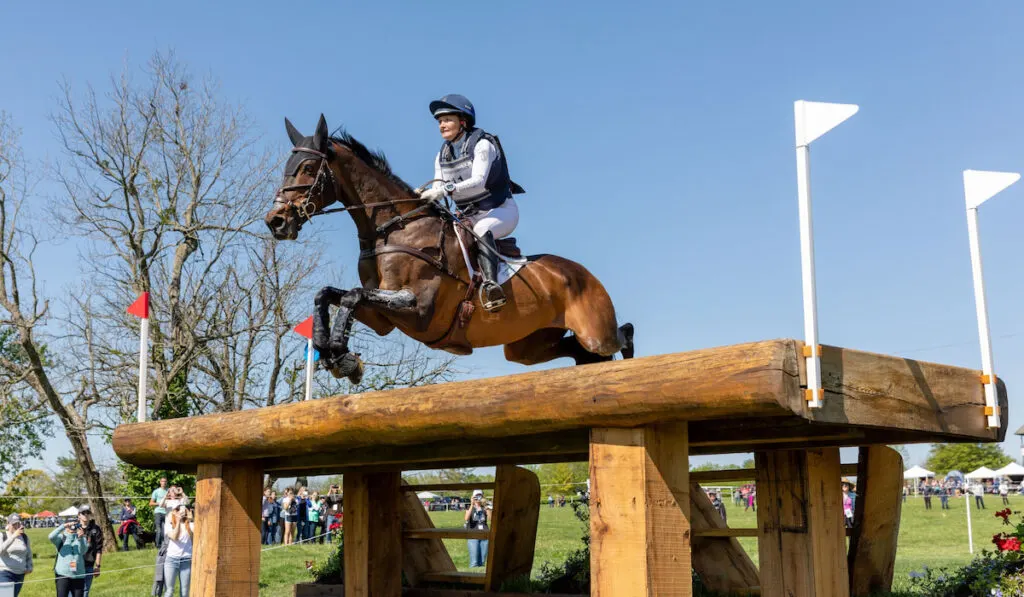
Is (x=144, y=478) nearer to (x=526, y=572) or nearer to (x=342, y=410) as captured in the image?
(x=526, y=572)

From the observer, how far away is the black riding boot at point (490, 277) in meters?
5.34

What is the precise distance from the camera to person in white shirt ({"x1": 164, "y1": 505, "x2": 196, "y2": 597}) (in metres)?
9.59

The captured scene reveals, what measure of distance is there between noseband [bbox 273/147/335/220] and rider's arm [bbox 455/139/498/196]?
73 cm

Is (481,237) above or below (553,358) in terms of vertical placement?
above

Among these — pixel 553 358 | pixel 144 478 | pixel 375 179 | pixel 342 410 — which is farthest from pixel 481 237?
pixel 144 478

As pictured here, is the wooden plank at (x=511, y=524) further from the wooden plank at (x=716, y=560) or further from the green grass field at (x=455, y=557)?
the green grass field at (x=455, y=557)

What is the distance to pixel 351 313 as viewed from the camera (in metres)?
5.01

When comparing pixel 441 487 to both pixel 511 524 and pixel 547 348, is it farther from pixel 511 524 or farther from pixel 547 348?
pixel 547 348

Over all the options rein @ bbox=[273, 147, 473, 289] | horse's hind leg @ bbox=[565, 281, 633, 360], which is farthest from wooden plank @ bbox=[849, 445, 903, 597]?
rein @ bbox=[273, 147, 473, 289]

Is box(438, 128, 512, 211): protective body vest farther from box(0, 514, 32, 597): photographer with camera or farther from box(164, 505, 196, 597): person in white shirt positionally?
box(0, 514, 32, 597): photographer with camera

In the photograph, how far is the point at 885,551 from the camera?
5.27 meters

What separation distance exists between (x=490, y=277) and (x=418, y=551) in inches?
114

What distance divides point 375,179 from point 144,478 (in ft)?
55.6

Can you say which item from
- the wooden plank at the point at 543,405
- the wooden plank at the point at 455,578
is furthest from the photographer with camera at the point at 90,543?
the wooden plank at the point at 543,405
